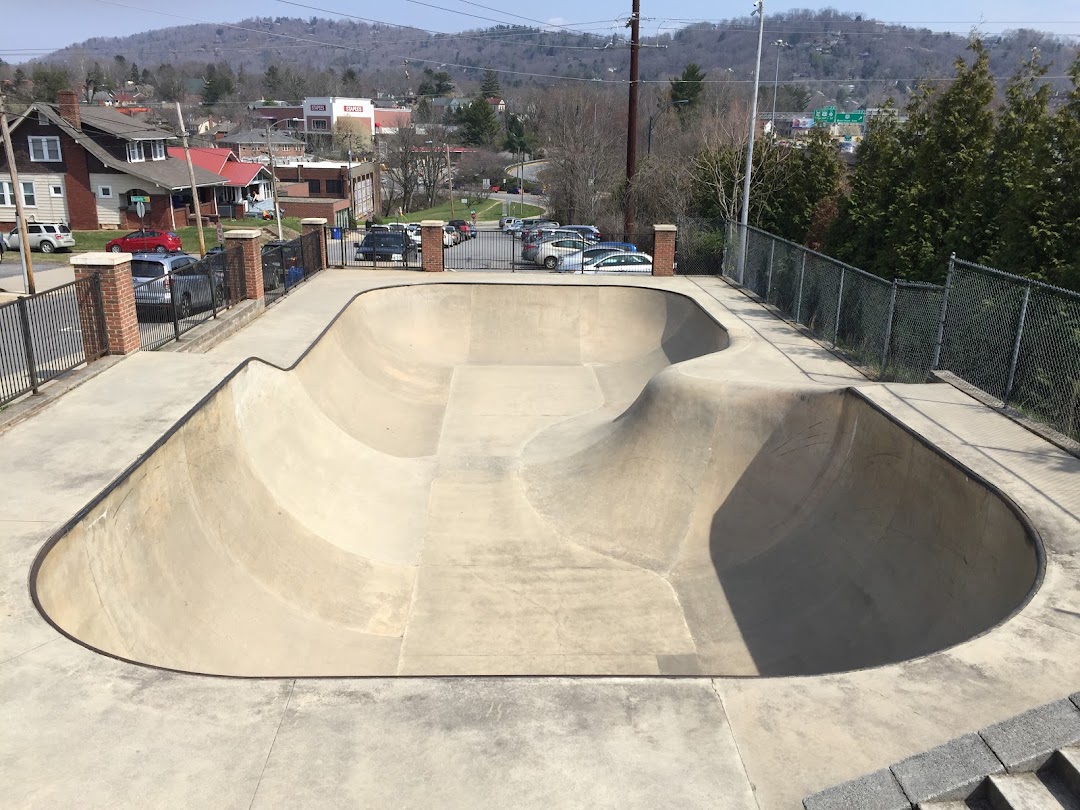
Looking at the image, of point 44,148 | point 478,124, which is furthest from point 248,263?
point 478,124

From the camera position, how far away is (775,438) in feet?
40.2

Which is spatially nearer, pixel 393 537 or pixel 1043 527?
pixel 1043 527

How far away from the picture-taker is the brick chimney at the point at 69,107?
48.1m

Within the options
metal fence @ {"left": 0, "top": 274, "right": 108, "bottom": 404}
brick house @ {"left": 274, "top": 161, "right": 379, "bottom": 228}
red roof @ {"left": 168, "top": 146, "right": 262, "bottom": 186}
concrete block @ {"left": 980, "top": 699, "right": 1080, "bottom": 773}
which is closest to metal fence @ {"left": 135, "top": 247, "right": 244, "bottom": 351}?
metal fence @ {"left": 0, "top": 274, "right": 108, "bottom": 404}

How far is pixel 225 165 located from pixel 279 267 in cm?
5255

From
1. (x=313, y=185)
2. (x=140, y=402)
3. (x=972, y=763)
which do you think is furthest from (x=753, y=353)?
(x=313, y=185)

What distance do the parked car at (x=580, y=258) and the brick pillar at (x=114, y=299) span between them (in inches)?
666

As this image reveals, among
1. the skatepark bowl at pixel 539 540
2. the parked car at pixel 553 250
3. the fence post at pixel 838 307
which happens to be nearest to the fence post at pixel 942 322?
the skatepark bowl at pixel 539 540

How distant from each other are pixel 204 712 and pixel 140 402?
6.55 m

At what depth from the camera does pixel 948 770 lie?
15.7 feet

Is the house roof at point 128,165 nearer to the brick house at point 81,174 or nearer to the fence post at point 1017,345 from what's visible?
the brick house at point 81,174

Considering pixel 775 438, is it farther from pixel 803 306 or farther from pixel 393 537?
pixel 803 306

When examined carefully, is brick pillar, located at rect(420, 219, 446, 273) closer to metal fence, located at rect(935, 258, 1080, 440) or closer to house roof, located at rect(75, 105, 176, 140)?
metal fence, located at rect(935, 258, 1080, 440)

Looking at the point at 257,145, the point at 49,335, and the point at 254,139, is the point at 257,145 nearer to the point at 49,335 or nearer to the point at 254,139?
the point at 254,139
